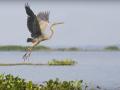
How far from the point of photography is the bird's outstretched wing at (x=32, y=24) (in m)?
18.8

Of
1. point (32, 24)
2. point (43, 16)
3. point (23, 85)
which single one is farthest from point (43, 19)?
point (23, 85)

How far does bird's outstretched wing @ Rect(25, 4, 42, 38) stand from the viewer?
18750 millimetres

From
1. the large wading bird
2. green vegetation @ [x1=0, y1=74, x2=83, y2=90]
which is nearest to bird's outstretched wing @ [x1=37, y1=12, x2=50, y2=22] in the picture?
the large wading bird

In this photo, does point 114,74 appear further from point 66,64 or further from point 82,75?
point 66,64

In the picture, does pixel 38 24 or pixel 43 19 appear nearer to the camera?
pixel 43 19

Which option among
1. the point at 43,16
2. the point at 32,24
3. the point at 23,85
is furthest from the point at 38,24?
the point at 23,85

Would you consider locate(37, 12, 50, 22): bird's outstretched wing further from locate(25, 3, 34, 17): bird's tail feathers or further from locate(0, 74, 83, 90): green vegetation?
locate(0, 74, 83, 90): green vegetation

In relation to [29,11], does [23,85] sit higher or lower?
lower

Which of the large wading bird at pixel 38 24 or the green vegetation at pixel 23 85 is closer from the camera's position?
the green vegetation at pixel 23 85

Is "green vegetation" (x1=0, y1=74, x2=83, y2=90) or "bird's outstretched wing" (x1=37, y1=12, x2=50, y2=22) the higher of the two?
"bird's outstretched wing" (x1=37, y1=12, x2=50, y2=22)

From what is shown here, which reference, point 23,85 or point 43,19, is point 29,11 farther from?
point 23,85

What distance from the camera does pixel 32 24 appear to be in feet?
64.5

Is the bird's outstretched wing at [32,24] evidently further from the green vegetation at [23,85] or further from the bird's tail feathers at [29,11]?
the green vegetation at [23,85]

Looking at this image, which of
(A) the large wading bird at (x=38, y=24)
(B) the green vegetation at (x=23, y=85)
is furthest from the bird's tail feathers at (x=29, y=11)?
(B) the green vegetation at (x=23, y=85)
